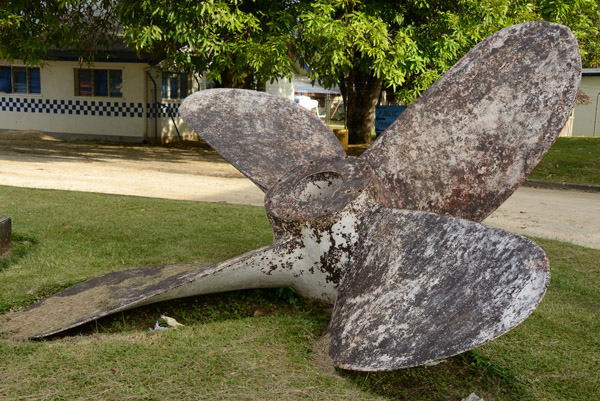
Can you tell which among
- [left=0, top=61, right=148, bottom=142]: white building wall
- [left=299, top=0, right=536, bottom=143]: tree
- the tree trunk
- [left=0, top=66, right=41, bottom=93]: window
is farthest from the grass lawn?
[left=0, top=66, right=41, bottom=93]: window

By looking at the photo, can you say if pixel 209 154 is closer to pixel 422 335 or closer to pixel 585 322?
pixel 585 322

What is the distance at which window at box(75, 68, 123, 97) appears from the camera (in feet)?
54.6

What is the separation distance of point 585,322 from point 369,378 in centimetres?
160

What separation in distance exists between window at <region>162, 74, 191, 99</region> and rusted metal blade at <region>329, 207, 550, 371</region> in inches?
598

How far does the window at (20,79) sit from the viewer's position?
1717cm

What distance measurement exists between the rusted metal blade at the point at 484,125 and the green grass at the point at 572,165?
318 inches

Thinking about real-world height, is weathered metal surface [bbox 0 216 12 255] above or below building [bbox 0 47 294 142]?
below

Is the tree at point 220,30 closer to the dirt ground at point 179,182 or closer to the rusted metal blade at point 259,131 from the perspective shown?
the dirt ground at point 179,182

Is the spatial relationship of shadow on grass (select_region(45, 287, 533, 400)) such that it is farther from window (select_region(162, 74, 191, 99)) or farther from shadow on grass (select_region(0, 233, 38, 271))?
window (select_region(162, 74, 191, 99))

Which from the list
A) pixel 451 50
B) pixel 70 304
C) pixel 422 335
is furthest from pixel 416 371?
pixel 451 50

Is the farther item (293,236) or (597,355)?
(293,236)

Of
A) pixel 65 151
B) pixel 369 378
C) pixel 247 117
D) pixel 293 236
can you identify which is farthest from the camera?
pixel 65 151

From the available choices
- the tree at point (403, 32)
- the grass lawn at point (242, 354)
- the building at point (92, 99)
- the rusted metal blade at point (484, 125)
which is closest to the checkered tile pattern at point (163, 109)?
the building at point (92, 99)

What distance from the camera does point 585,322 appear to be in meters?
3.52
